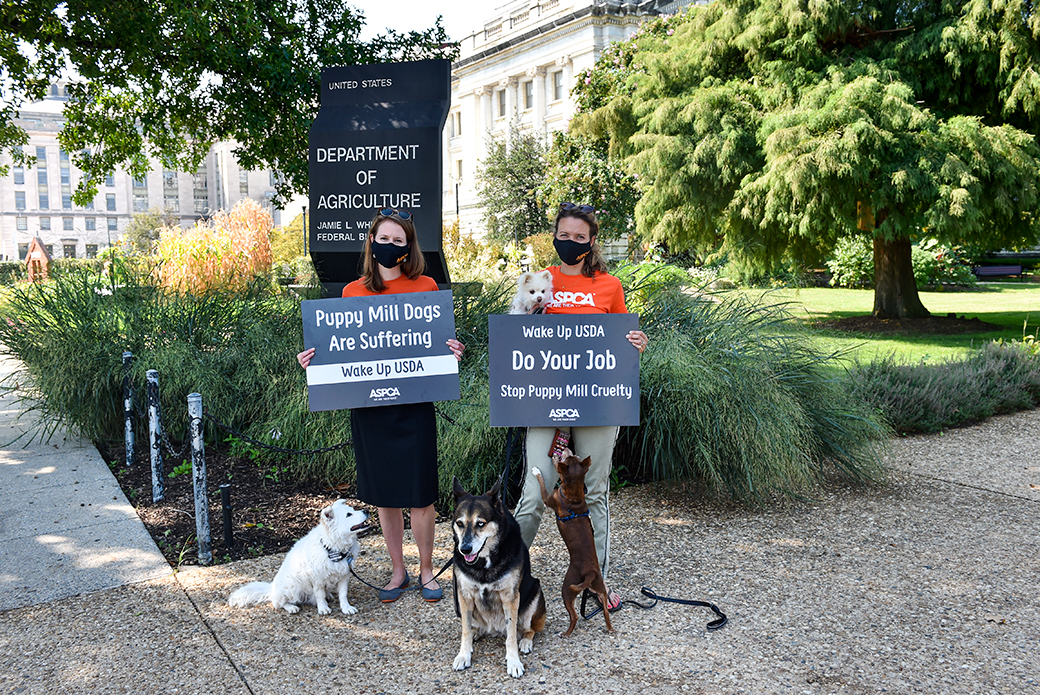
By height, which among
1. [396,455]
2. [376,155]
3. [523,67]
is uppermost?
[523,67]

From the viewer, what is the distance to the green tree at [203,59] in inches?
365

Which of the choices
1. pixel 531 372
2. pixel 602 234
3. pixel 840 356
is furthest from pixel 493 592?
pixel 602 234

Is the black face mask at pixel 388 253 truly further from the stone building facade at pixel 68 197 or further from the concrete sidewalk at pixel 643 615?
the stone building facade at pixel 68 197

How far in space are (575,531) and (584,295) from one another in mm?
1213

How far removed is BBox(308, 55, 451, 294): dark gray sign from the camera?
6965 mm

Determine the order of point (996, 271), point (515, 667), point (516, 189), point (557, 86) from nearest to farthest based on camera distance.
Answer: point (515, 667), point (996, 271), point (516, 189), point (557, 86)

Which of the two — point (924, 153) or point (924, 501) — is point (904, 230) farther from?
point (924, 501)

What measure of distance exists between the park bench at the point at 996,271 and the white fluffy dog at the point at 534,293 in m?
39.8

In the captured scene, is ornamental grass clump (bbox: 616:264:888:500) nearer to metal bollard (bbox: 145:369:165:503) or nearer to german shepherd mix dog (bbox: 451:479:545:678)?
german shepherd mix dog (bbox: 451:479:545:678)

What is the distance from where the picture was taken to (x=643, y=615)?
3.99 m

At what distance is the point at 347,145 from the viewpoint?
713 cm

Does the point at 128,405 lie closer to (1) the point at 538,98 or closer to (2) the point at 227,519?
(2) the point at 227,519

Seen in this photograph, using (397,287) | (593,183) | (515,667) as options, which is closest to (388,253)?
(397,287)

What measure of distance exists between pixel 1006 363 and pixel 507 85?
53.2 metres
